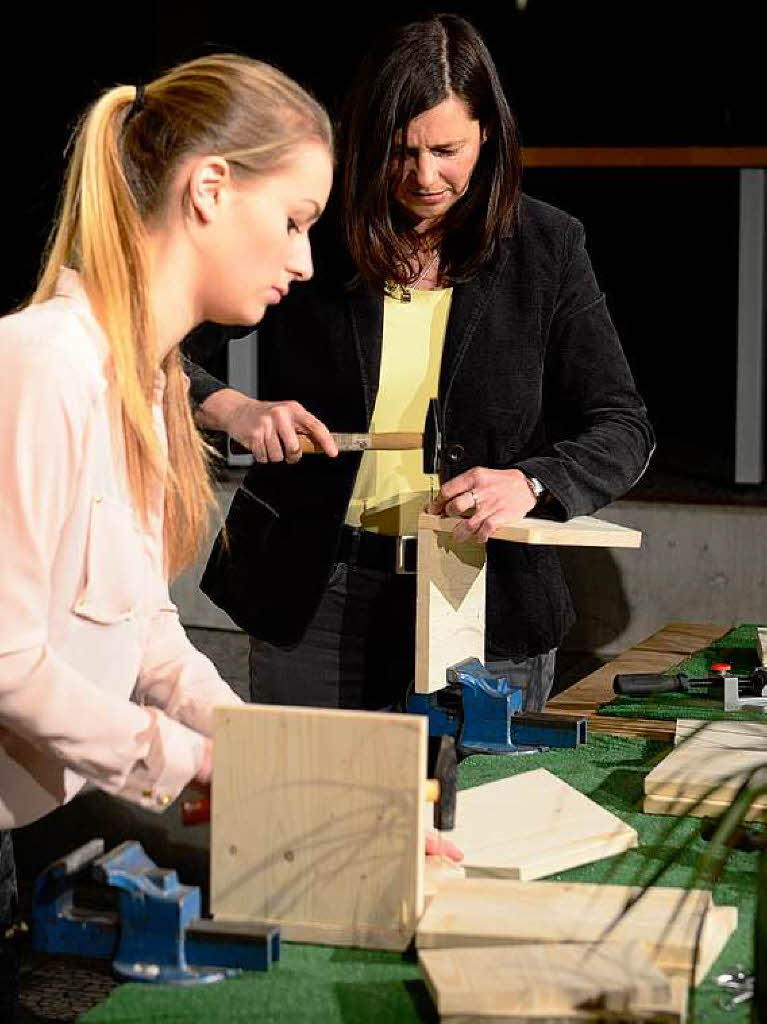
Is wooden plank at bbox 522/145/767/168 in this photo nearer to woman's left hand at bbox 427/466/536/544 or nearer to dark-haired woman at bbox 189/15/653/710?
dark-haired woman at bbox 189/15/653/710

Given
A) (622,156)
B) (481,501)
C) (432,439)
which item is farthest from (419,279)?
(622,156)

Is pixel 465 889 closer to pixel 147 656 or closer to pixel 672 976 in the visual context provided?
pixel 672 976

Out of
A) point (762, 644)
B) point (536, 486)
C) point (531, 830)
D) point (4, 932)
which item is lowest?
point (4, 932)

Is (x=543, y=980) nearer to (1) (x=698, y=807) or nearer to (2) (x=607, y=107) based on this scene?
(1) (x=698, y=807)

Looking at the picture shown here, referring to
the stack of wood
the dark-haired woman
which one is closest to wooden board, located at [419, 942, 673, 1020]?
the stack of wood

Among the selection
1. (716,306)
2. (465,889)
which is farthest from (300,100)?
(716,306)

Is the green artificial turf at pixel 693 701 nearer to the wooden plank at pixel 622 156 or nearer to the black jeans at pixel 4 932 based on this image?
the black jeans at pixel 4 932

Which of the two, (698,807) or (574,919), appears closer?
(574,919)

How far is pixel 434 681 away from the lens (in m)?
2.31

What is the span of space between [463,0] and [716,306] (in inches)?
86.3

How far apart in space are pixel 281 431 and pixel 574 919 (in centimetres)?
104

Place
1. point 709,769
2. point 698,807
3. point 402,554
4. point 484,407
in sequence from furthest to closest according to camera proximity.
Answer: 1. point 484,407
2. point 402,554
3. point 709,769
4. point 698,807

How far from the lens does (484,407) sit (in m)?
2.51

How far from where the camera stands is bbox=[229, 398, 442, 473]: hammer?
2307 mm
